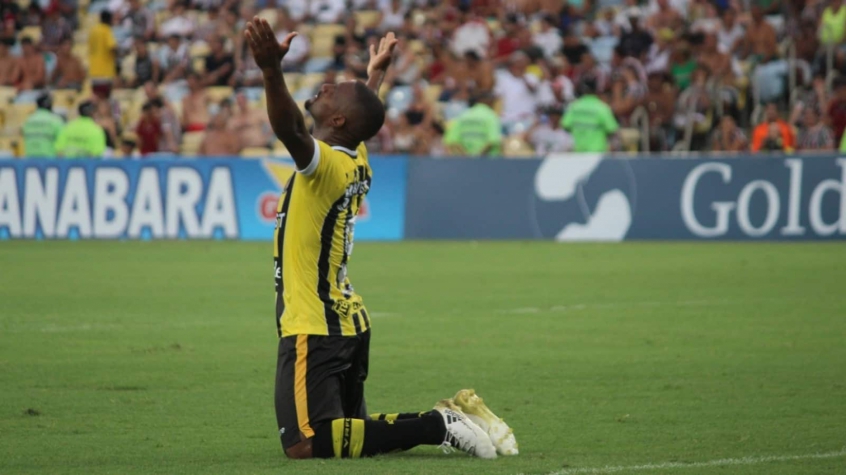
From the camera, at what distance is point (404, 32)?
1075 inches

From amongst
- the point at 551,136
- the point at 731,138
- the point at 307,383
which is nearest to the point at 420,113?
the point at 551,136

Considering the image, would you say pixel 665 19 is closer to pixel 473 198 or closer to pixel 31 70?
pixel 473 198

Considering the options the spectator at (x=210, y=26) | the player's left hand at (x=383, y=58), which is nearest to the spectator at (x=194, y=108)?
the spectator at (x=210, y=26)

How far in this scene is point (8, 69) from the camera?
2858 centimetres

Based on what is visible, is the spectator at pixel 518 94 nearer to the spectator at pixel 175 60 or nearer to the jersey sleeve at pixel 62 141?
the spectator at pixel 175 60

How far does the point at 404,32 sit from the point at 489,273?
12067mm

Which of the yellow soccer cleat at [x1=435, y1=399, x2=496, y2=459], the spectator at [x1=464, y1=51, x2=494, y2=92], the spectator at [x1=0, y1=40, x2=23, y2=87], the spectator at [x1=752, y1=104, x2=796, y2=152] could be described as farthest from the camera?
the spectator at [x1=0, y1=40, x2=23, y2=87]

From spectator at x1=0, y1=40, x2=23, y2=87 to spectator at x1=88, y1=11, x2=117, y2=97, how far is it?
1.46m

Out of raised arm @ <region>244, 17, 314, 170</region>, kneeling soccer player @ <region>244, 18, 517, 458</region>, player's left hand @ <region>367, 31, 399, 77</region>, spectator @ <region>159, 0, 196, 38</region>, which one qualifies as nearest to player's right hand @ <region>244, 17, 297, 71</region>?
raised arm @ <region>244, 17, 314, 170</region>

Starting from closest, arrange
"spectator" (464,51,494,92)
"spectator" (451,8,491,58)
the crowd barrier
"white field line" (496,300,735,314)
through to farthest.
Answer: "white field line" (496,300,735,314), the crowd barrier, "spectator" (464,51,494,92), "spectator" (451,8,491,58)

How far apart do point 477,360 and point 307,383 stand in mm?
3646

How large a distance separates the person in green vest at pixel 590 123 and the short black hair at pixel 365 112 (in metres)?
16.5

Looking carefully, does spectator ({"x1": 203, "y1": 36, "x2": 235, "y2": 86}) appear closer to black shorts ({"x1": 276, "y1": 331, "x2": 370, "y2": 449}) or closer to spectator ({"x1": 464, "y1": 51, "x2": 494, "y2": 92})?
spectator ({"x1": 464, "y1": 51, "x2": 494, "y2": 92})

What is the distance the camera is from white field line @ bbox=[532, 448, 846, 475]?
19.4 ft
